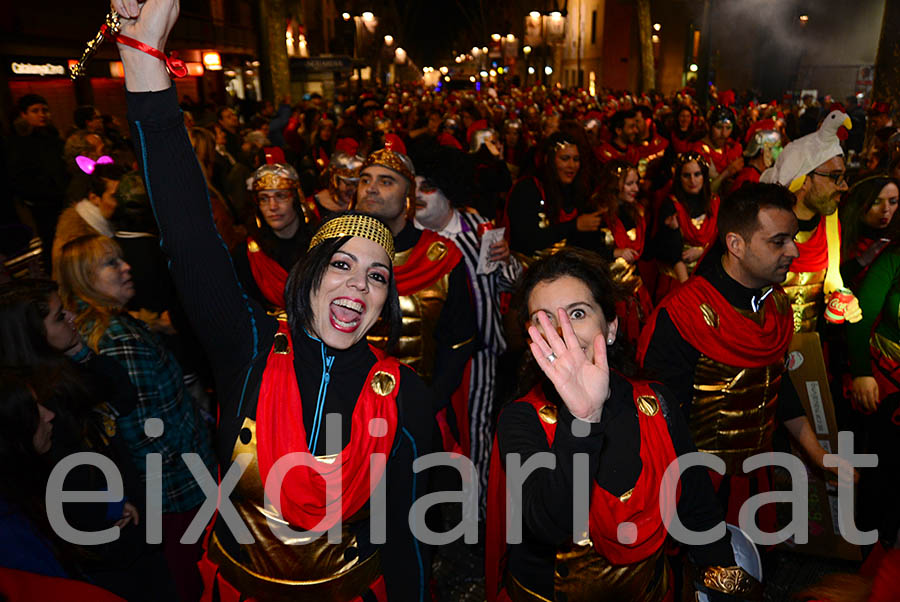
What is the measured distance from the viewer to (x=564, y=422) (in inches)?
66.1

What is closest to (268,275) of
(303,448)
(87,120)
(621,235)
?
(303,448)

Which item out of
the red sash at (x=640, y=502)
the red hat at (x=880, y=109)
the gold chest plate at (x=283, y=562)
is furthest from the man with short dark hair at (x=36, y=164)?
the red hat at (x=880, y=109)

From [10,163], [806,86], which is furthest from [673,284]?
[806,86]

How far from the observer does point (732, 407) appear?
10.3 feet

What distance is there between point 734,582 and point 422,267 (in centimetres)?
224

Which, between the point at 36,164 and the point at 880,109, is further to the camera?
the point at 880,109

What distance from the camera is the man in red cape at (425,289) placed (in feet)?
12.1

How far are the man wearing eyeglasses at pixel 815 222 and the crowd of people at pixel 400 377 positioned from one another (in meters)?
0.02

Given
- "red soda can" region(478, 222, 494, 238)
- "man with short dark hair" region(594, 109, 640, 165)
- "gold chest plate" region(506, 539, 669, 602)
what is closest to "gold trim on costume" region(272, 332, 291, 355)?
"gold chest plate" region(506, 539, 669, 602)

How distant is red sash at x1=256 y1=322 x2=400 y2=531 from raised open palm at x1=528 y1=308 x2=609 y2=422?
0.66 metres

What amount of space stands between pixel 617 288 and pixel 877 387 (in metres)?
2.35

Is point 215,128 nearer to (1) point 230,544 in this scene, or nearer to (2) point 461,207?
(2) point 461,207

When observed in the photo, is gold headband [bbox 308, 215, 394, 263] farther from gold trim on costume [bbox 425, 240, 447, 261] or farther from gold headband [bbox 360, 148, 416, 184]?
gold headband [bbox 360, 148, 416, 184]

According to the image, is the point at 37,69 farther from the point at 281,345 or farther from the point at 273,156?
the point at 281,345
